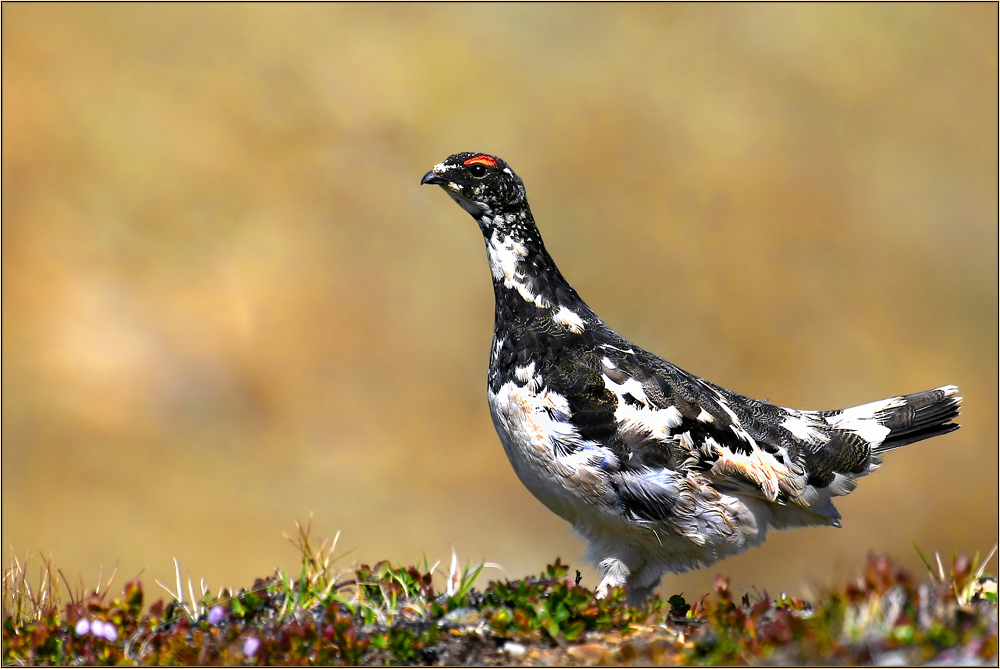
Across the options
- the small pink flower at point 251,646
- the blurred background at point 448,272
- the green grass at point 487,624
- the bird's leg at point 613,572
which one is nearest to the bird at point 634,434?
the bird's leg at point 613,572

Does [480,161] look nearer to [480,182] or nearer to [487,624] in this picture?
[480,182]

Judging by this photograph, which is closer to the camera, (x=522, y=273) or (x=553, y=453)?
(x=553, y=453)

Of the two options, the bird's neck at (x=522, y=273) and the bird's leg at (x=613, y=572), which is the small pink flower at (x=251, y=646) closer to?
the bird's leg at (x=613, y=572)

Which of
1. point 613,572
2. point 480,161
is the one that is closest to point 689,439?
point 613,572

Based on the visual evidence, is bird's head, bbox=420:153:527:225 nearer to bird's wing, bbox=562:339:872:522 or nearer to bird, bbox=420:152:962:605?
bird, bbox=420:152:962:605

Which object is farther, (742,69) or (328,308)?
(742,69)

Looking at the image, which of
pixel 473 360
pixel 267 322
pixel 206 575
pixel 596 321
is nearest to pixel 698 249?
pixel 473 360

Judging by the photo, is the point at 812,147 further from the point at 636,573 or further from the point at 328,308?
the point at 636,573
